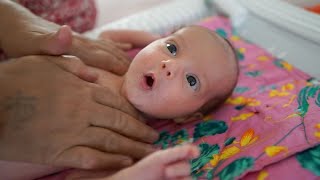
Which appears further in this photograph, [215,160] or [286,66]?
[286,66]

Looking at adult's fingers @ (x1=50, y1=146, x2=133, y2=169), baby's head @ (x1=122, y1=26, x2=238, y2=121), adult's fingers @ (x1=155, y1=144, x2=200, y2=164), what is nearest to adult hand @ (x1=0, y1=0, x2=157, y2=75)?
baby's head @ (x1=122, y1=26, x2=238, y2=121)

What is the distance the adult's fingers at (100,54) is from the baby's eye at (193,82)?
7.9 inches

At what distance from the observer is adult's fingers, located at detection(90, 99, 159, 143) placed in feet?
2.87

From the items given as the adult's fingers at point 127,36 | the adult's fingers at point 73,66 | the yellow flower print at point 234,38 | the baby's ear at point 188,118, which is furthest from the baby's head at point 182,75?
the yellow flower print at point 234,38

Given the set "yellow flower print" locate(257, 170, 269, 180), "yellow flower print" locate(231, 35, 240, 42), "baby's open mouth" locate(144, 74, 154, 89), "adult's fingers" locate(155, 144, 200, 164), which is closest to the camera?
"adult's fingers" locate(155, 144, 200, 164)

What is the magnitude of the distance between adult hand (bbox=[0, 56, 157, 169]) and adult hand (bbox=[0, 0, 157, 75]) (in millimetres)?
41

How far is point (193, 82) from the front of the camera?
3.24ft

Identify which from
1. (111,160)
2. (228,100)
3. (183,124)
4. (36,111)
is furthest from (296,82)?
(36,111)

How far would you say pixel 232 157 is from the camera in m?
0.87

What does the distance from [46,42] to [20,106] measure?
6.4 inches

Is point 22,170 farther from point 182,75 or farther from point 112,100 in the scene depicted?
point 182,75

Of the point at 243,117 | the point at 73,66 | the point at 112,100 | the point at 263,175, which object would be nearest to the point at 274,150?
the point at 263,175

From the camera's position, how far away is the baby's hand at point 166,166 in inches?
28.3

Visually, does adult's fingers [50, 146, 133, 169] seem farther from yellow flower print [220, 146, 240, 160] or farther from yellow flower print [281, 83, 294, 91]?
yellow flower print [281, 83, 294, 91]
